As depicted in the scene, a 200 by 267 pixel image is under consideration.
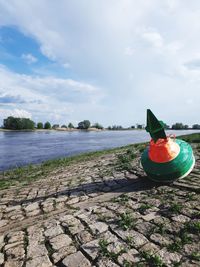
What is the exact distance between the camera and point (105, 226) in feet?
14.3

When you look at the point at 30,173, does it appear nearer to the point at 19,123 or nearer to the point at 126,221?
the point at 126,221

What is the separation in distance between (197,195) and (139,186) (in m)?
1.68

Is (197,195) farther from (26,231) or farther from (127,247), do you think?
(26,231)

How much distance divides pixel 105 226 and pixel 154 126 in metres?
2.86

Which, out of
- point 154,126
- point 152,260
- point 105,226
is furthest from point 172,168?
point 152,260

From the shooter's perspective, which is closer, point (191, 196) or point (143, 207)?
point (143, 207)

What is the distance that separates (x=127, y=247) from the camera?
3.66 m

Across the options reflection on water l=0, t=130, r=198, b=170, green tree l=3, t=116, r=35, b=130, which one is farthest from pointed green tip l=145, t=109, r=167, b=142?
green tree l=3, t=116, r=35, b=130

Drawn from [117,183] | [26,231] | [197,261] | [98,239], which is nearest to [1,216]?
[26,231]

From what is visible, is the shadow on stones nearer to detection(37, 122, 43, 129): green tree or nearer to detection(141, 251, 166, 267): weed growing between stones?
detection(141, 251, 166, 267): weed growing between stones

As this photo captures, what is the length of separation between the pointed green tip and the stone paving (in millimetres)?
1301

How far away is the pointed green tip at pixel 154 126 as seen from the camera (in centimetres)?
606

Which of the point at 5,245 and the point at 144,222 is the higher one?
the point at 144,222

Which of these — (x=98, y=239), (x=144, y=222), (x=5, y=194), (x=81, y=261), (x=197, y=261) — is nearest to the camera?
(x=197, y=261)
